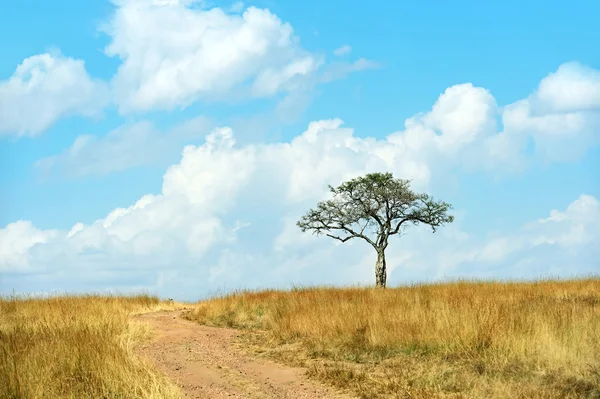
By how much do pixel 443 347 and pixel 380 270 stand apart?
22.4 meters

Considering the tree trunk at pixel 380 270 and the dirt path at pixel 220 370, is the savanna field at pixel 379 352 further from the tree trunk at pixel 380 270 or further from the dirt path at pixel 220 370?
the tree trunk at pixel 380 270

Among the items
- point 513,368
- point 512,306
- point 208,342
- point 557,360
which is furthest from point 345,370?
point 512,306

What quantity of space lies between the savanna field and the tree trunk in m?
15.6

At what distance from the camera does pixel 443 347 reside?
13.0m

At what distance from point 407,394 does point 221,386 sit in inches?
142

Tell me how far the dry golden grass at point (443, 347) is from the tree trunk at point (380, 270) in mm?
15734

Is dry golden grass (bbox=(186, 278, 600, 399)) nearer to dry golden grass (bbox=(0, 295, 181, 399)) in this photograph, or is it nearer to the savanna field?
the savanna field

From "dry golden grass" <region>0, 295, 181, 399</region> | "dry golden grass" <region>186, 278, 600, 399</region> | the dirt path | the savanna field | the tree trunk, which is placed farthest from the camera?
the tree trunk

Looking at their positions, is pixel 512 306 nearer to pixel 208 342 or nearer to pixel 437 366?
pixel 437 366

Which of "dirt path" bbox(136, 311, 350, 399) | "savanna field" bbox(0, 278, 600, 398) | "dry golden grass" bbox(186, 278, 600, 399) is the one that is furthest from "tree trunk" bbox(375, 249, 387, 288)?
"dirt path" bbox(136, 311, 350, 399)

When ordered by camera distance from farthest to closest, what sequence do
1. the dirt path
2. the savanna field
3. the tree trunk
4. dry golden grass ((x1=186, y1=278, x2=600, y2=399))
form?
the tree trunk < the dirt path < dry golden grass ((x1=186, y1=278, x2=600, y2=399)) < the savanna field

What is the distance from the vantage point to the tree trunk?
35219 millimetres

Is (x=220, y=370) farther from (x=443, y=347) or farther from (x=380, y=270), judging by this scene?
(x=380, y=270)

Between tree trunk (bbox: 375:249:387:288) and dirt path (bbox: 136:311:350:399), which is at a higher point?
tree trunk (bbox: 375:249:387:288)
